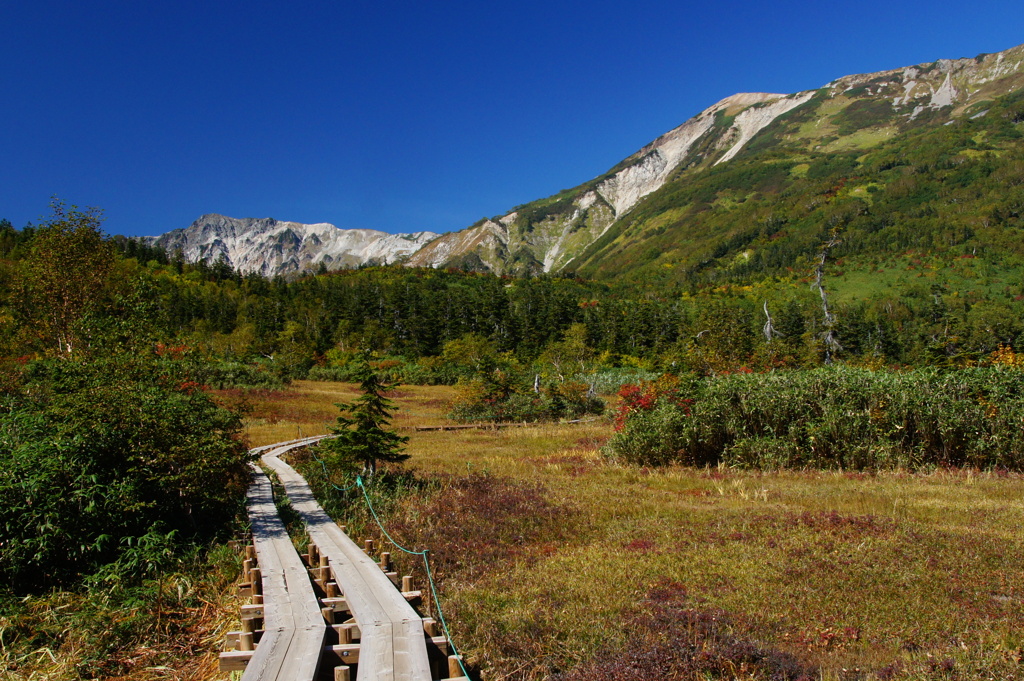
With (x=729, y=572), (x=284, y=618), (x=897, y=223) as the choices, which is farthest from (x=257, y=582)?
(x=897, y=223)

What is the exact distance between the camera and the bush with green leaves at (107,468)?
7.43m

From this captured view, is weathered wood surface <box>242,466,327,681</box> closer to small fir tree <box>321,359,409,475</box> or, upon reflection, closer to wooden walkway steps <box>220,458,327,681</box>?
wooden walkway steps <box>220,458,327,681</box>

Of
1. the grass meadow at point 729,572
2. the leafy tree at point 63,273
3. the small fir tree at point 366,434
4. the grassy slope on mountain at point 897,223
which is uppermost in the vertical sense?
the grassy slope on mountain at point 897,223

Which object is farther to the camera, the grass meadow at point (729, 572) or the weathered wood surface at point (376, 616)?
the grass meadow at point (729, 572)

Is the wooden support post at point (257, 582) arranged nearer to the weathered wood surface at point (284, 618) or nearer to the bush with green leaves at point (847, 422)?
the weathered wood surface at point (284, 618)

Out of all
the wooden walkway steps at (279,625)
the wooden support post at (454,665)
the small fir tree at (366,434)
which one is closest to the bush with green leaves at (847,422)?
the small fir tree at (366,434)

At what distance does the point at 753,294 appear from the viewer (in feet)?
418

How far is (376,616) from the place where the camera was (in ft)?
20.4

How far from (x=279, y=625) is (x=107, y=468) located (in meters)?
5.33

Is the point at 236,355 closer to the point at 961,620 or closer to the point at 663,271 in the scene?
the point at 961,620

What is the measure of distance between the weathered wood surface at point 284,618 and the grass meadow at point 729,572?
1701 mm

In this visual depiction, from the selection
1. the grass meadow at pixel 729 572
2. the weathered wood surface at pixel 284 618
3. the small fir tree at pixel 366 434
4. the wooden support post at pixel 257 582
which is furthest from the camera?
the small fir tree at pixel 366 434

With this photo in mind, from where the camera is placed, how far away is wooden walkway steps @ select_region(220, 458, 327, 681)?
4.98m

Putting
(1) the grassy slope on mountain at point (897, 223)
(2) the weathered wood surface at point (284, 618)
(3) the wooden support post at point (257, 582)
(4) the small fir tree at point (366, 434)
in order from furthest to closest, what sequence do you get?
(1) the grassy slope on mountain at point (897, 223)
(4) the small fir tree at point (366, 434)
(3) the wooden support post at point (257, 582)
(2) the weathered wood surface at point (284, 618)
